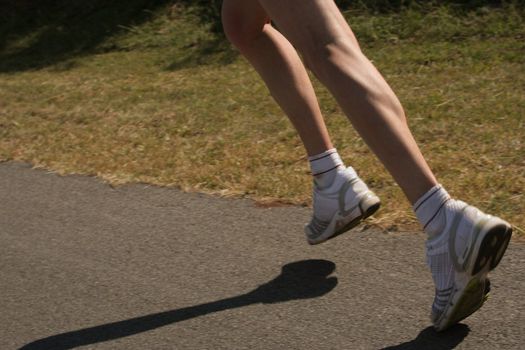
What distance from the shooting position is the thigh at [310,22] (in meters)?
2.50

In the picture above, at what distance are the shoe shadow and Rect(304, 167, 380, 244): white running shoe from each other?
0.55 metres

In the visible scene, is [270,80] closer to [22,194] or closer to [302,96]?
[302,96]

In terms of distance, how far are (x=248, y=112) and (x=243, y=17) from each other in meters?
2.26

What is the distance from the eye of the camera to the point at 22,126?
5531mm

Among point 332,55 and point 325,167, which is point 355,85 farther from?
point 325,167

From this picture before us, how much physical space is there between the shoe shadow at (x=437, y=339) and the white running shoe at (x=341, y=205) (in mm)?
546

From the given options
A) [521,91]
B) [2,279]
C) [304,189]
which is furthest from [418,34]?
[2,279]

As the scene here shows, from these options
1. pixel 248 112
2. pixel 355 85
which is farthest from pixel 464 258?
pixel 248 112

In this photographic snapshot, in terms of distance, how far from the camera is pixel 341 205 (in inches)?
112

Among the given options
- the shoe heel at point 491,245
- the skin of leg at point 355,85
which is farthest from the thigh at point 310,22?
the shoe heel at point 491,245

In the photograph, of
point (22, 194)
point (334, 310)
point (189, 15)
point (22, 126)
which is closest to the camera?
point (334, 310)

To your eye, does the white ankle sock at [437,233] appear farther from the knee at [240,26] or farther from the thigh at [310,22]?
the knee at [240,26]

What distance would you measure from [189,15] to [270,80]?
575cm

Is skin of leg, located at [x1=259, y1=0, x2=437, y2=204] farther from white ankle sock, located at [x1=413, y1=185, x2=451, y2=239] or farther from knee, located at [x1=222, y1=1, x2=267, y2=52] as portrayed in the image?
knee, located at [x1=222, y1=1, x2=267, y2=52]
